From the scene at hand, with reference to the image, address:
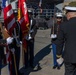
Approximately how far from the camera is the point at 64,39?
705cm

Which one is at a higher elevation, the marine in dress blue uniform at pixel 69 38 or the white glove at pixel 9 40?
the marine in dress blue uniform at pixel 69 38

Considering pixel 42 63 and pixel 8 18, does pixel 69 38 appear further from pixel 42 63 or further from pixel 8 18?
pixel 42 63

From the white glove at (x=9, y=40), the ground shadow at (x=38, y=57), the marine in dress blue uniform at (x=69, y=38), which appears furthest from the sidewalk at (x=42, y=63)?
the marine in dress blue uniform at (x=69, y=38)

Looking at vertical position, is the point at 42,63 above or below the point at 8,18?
below

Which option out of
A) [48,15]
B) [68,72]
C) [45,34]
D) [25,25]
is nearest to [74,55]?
[68,72]

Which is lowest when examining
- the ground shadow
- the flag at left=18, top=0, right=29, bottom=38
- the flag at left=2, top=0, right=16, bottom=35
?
the ground shadow

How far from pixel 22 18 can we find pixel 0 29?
216 centimetres

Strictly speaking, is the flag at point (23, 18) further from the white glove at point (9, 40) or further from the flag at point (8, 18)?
the white glove at point (9, 40)

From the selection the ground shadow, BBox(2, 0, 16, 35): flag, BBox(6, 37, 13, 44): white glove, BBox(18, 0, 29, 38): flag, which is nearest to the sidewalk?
the ground shadow

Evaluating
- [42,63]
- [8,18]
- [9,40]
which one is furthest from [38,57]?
[9,40]

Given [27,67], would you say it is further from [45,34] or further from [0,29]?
[45,34]

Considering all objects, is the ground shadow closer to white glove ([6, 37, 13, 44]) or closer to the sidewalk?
the sidewalk

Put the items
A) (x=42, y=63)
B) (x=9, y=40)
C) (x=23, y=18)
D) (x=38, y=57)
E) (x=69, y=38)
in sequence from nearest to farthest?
(x=69, y=38) < (x=9, y=40) < (x=23, y=18) < (x=42, y=63) < (x=38, y=57)

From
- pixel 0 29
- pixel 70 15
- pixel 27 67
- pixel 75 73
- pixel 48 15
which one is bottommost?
pixel 48 15
